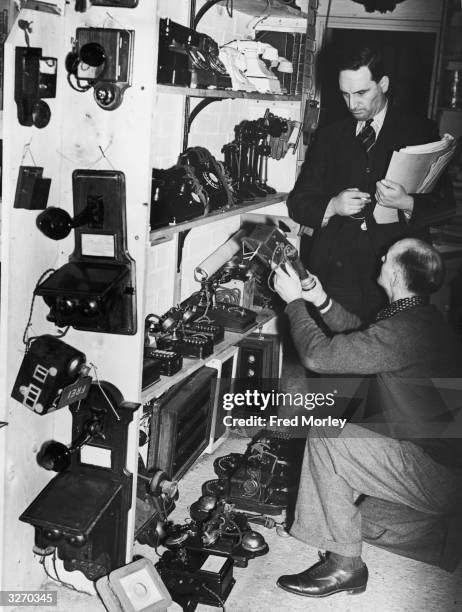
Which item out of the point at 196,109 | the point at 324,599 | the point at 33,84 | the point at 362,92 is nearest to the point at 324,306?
the point at 362,92

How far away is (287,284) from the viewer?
3.08 m

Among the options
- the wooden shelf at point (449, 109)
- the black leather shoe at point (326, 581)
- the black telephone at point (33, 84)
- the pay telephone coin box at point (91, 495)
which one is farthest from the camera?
the wooden shelf at point (449, 109)

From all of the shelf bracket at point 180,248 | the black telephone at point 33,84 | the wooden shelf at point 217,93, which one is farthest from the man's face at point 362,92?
the black telephone at point 33,84

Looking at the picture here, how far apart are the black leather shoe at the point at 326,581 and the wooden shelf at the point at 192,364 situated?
2.85 ft

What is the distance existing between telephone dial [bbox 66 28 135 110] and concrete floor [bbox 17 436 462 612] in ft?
5.70

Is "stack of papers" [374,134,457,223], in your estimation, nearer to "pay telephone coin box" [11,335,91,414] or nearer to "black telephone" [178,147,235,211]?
"black telephone" [178,147,235,211]

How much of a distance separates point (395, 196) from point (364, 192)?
151 mm

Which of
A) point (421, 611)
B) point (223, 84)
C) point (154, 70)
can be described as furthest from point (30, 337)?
point (421, 611)

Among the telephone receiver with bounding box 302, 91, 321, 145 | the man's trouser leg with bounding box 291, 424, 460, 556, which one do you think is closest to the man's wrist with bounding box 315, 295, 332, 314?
the man's trouser leg with bounding box 291, 424, 460, 556

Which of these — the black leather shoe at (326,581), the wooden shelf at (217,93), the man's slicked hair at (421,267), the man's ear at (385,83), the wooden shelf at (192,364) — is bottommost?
the black leather shoe at (326,581)

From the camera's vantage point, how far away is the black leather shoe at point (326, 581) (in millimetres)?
2807

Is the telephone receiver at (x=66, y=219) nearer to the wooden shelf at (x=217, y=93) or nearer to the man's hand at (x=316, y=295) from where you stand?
the wooden shelf at (x=217, y=93)

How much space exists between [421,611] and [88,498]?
128 centimetres

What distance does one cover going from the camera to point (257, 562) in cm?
298
